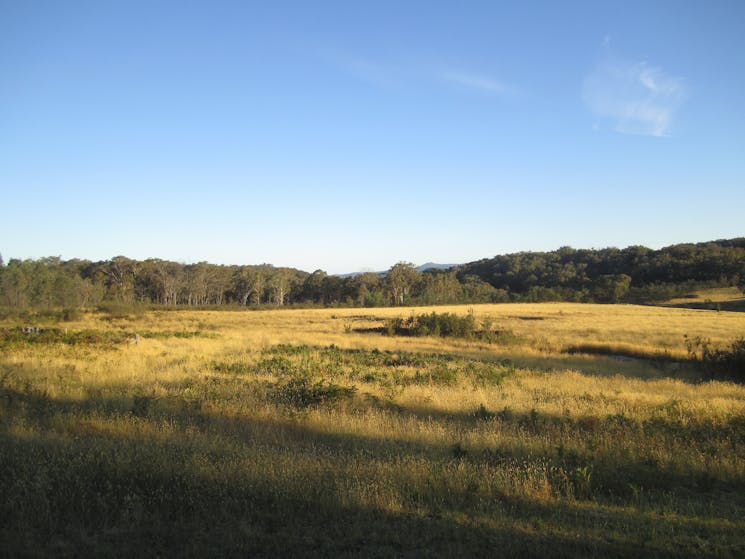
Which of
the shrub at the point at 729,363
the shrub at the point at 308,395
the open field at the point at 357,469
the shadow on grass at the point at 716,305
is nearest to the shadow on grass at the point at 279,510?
the open field at the point at 357,469

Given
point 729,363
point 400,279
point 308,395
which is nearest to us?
point 308,395

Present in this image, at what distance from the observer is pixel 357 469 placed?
229 inches

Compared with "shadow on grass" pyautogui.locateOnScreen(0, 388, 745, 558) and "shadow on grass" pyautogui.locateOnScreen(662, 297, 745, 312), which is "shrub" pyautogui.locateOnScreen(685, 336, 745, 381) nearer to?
"shadow on grass" pyautogui.locateOnScreen(0, 388, 745, 558)

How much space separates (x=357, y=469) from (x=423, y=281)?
108978 millimetres

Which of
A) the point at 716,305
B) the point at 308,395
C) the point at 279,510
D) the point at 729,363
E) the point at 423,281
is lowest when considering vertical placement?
the point at 729,363

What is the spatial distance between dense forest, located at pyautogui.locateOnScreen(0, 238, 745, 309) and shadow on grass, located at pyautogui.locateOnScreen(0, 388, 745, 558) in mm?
80586

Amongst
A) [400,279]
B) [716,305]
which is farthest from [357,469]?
[400,279]

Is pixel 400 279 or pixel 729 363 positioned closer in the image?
pixel 729 363

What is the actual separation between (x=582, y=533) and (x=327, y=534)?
2.50 m

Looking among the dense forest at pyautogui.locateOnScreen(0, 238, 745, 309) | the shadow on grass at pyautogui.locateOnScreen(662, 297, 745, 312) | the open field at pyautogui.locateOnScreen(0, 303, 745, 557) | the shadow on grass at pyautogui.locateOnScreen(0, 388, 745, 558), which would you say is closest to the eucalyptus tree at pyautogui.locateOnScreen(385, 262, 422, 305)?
the dense forest at pyautogui.locateOnScreen(0, 238, 745, 309)

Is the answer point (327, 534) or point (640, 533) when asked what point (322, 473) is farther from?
point (640, 533)

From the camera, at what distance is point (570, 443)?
764cm

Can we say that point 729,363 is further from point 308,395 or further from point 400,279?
point 400,279

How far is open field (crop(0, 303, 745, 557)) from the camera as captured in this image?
170 inches
